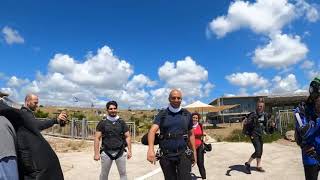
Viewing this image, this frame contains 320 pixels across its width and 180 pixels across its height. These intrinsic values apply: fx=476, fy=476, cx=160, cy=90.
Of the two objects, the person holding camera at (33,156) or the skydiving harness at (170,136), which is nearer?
the person holding camera at (33,156)

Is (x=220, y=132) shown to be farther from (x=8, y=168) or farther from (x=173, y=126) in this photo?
(x=8, y=168)

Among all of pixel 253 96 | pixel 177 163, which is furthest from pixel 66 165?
pixel 253 96

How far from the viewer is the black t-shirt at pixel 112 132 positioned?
8.31m

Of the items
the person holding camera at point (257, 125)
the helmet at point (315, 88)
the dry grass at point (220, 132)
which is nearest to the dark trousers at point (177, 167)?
the helmet at point (315, 88)

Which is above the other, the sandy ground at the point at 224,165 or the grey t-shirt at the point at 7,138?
the grey t-shirt at the point at 7,138

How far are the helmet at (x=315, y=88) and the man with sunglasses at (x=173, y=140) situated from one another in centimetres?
187

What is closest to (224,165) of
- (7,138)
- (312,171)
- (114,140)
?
(114,140)

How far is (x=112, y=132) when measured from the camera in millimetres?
8375

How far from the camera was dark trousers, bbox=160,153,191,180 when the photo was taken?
6.82m

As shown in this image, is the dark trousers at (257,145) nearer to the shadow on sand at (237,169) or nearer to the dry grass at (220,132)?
the shadow on sand at (237,169)

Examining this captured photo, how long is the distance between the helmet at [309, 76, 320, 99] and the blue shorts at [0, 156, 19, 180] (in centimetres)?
392

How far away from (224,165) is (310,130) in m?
7.40

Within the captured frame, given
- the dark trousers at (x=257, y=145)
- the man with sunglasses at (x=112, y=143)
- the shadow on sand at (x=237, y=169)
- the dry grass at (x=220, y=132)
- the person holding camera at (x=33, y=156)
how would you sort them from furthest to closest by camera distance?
the dry grass at (x=220, y=132)
the shadow on sand at (x=237, y=169)
the dark trousers at (x=257, y=145)
the man with sunglasses at (x=112, y=143)
the person holding camera at (x=33, y=156)

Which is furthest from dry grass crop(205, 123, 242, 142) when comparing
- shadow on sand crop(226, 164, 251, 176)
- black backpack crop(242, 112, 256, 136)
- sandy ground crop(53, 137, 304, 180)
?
black backpack crop(242, 112, 256, 136)
